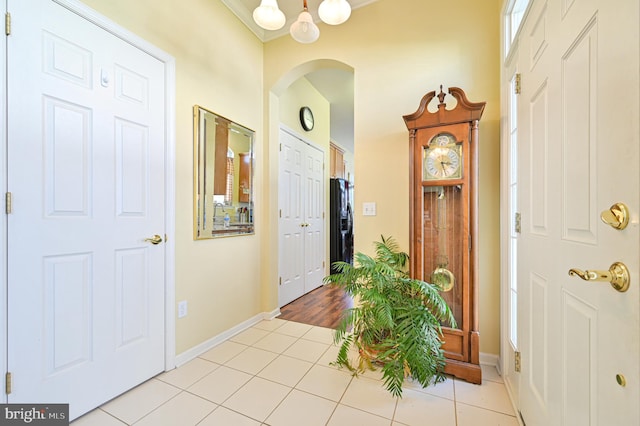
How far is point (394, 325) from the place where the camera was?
4.98 ft

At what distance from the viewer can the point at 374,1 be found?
2.22 m

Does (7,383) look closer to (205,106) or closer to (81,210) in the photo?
(81,210)

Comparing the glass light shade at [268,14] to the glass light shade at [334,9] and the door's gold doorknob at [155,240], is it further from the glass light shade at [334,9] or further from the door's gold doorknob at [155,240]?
the door's gold doorknob at [155,240]

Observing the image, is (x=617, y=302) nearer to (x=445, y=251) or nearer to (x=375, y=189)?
(x=445, y=251)

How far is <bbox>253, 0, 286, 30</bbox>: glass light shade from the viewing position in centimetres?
152

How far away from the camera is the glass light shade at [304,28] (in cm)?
158

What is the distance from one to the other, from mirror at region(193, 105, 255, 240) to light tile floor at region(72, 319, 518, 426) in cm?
100

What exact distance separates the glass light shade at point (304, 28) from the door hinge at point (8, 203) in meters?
1.67

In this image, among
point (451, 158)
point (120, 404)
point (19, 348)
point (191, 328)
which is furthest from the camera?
point (191, 328)

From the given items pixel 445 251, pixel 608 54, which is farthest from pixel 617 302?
pixel 445 251

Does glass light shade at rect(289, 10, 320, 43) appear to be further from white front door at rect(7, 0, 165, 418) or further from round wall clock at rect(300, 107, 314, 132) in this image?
round wall clock at rect(300, 107, 314, 132)

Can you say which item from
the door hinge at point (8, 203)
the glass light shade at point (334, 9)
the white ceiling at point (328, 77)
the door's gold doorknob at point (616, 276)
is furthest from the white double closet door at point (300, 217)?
the door's gold doorknob at point (616, 276)

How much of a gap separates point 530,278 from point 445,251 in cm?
56

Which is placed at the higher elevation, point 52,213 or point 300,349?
point 52,213
